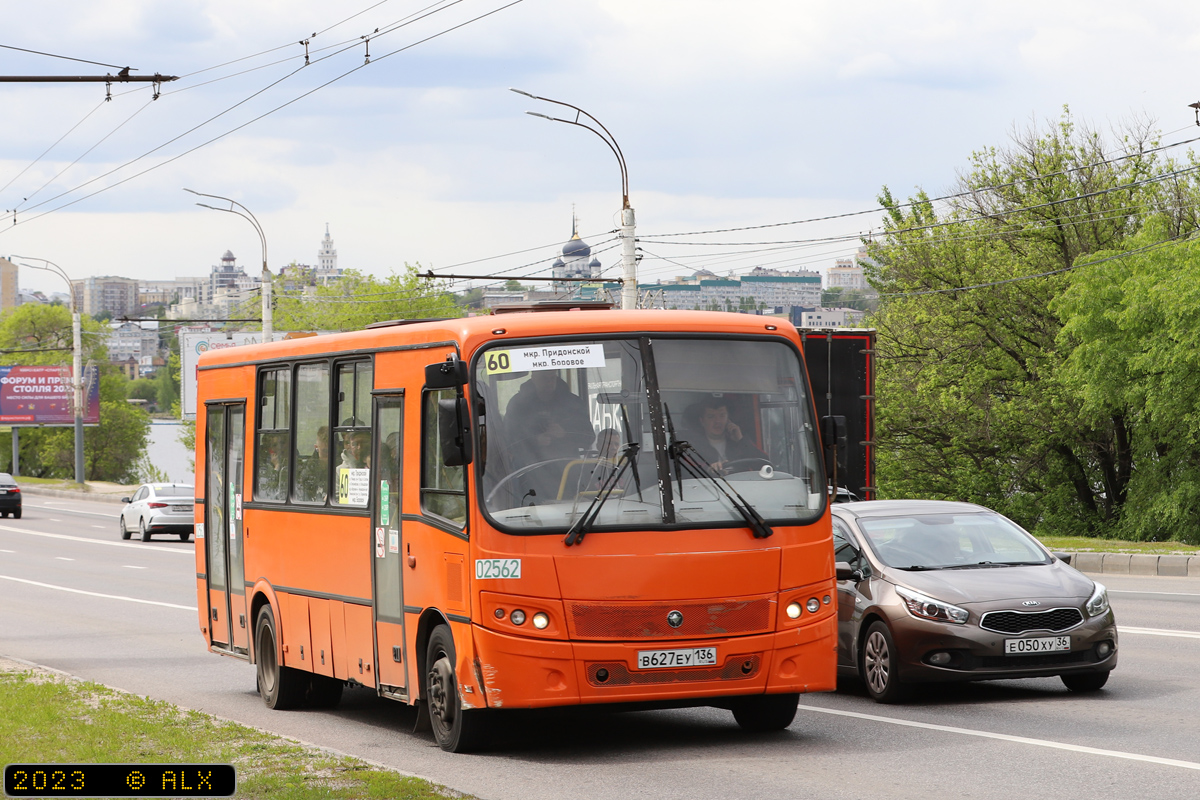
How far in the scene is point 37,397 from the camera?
303ft

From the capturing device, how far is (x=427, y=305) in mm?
100188

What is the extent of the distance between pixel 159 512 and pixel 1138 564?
23882 mm

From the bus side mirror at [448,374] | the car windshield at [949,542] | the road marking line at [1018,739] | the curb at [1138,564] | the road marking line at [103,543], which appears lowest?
the road marking line at [103,543]

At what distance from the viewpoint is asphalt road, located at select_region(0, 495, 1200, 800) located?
7.80m

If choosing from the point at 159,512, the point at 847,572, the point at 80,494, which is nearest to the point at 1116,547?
the point at 847,572

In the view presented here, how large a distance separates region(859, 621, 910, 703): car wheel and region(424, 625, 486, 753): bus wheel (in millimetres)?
3214

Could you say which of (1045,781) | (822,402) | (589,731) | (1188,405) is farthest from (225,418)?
(1188,405)

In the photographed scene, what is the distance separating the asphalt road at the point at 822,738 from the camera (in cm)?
780

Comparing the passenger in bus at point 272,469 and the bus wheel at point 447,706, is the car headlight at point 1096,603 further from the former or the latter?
the passenger in bus at point 272,469

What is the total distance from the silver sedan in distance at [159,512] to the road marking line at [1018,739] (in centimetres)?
2990

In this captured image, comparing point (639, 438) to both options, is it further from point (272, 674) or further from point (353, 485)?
point (272, 674)

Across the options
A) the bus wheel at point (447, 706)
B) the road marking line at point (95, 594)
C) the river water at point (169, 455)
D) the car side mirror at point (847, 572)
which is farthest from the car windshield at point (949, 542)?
the river water at point (169, 455)

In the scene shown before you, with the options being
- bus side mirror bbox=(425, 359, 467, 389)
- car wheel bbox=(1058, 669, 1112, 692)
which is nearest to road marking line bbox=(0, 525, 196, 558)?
car wheel bbox=(1058, 669, 1112, 692)

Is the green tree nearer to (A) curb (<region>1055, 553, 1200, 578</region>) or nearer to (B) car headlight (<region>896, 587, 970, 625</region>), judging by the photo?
(A) curb (<region>1055, 553, 1200, 578</region>)
